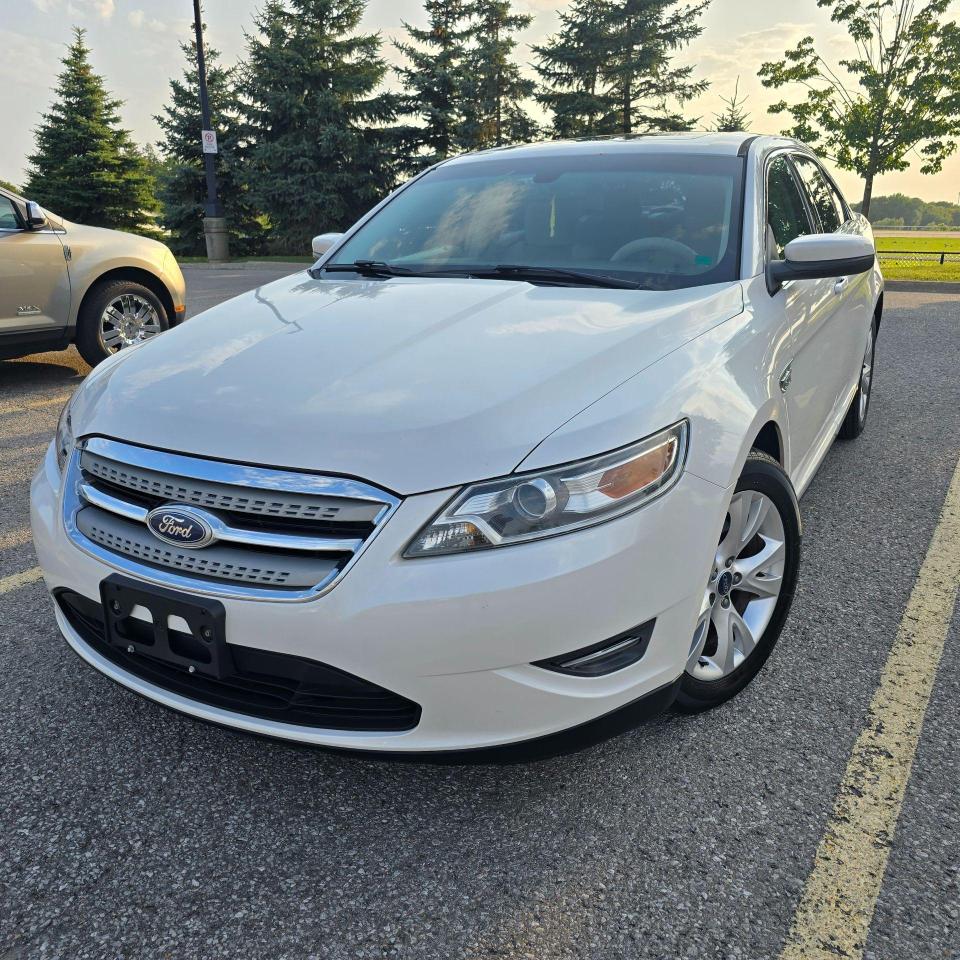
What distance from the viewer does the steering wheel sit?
2791 millimetres

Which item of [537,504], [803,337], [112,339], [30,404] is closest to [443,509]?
[537,504]

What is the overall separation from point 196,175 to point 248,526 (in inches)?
942

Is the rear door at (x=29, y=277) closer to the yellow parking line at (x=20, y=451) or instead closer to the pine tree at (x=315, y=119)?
the yellow parking line at (x=20, y=451)

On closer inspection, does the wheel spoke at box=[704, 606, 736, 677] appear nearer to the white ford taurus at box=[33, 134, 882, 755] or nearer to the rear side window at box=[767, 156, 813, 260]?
the white ford taurus at box=[33, 134, 882, 755]

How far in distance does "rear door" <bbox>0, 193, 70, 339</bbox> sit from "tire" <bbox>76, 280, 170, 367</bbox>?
0.64 feet

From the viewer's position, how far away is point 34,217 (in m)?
6.10

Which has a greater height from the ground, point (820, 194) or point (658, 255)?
point (820, 194)

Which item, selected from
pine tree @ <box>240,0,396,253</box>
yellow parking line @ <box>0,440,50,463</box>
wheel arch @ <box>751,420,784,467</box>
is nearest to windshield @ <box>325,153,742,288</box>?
wheel arch @ <box>751,420,784,467</box>

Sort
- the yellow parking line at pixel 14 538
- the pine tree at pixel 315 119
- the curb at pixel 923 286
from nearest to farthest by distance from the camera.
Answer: the yellow parking line at pixel 14 538 → the curb at pixel 923 286 → the pine tree at pixel 315 119

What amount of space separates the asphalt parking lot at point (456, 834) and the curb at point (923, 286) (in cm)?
1138

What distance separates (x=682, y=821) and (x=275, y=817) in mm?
967

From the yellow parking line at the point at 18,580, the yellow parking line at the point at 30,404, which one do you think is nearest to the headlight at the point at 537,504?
the yellow parking line at the point at 18,580

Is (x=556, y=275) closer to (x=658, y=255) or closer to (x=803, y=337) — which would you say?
(x=658, y=255)

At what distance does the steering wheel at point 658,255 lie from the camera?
2.79 metres
